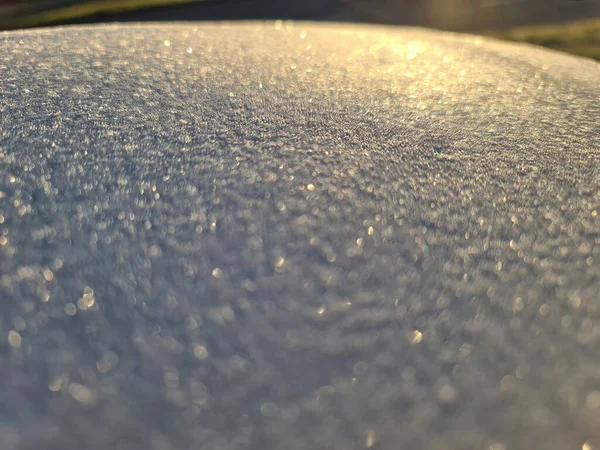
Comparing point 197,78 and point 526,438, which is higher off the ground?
point 197,78

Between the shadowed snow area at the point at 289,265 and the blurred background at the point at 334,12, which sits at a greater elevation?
the shadowed snow area at the point at 289,265

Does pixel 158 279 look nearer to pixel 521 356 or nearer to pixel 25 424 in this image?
pixel 25 424

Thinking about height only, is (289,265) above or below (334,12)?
above

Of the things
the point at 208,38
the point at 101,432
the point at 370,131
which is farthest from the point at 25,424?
the point at 208,38

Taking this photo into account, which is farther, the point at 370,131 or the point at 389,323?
the point at 370,131

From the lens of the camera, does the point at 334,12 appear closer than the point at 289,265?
No
